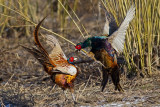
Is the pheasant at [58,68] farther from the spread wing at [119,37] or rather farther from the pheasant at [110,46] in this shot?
the spread wing at [119,37]

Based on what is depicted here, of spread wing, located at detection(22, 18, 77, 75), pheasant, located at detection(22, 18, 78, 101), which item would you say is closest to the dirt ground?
pheasant, located at detection(22, 18, 78, 101)

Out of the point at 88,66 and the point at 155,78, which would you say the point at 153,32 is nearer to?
the point at 155,78

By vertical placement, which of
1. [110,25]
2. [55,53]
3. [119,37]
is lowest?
[55,53]

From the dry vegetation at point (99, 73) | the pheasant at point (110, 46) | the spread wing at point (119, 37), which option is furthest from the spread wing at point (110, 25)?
the spread wing at point (119, 37)

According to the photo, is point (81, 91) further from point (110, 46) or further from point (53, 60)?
point (110, 46)

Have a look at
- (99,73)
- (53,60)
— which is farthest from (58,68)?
(99,73)

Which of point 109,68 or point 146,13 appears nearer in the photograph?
point 109,68

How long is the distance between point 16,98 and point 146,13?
1919mm

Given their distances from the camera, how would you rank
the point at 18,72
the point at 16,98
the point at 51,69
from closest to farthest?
the point at 51,69
the point at 16,98
the point at 18,72

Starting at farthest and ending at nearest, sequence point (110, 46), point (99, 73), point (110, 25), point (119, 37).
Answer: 1. point (99, 73)
2. point (110, 25)
3. point (110, 46)
4. point (119, 37)

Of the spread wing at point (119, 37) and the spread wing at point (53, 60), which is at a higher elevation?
the spread wing at point (119, 37)

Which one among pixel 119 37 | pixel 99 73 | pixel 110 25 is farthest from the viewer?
pixel 99 73

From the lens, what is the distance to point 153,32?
12.8 feet

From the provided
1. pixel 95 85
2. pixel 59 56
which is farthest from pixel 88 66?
pixel 59 56
